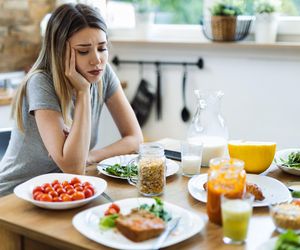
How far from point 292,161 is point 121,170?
600mm

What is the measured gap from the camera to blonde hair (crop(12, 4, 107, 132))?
195 cm

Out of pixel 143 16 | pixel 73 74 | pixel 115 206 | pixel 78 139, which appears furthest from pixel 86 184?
pixel 143 16

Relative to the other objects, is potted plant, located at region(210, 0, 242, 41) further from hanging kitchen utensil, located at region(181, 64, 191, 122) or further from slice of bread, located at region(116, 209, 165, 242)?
slice of bread, located at region(116, 209, 165, 242)

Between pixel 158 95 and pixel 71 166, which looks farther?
pixel 158 95

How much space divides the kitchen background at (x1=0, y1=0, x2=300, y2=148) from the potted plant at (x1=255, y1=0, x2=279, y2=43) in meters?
0.06

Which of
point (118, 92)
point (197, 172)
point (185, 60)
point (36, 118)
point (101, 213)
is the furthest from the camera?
point (185, 60)

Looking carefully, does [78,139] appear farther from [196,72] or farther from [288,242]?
[196,72]

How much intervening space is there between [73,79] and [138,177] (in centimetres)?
54

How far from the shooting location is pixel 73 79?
76.9 inches

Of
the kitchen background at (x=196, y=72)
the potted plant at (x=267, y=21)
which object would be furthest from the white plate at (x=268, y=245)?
the potted plant at (x=267, y=21)

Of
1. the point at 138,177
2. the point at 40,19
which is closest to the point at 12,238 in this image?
the point at 138,177

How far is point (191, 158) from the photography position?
5.80ft

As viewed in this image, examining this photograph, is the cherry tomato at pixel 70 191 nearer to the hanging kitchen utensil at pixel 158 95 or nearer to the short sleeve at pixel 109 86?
the short sleeve at pixel 109 86

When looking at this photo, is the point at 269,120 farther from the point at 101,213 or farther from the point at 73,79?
the point at 101,213
